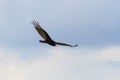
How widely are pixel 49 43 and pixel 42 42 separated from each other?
1.17 meters

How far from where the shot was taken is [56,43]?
81250 millimetres

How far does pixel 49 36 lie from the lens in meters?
82.0

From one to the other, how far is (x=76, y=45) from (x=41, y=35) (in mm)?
6011

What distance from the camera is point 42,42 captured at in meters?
81.8

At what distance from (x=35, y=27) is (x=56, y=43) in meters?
4.26

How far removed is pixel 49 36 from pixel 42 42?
1.50m

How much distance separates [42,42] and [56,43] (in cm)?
232

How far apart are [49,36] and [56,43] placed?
1.77 meters

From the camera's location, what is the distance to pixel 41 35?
8000 centimetres

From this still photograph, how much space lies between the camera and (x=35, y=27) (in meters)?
80.4

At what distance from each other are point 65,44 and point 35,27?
5526 mm

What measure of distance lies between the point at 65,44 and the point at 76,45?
278cm

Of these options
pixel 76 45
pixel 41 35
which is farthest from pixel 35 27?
pixel 76 45

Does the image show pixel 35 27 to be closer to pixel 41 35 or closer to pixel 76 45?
pixel 41 35
